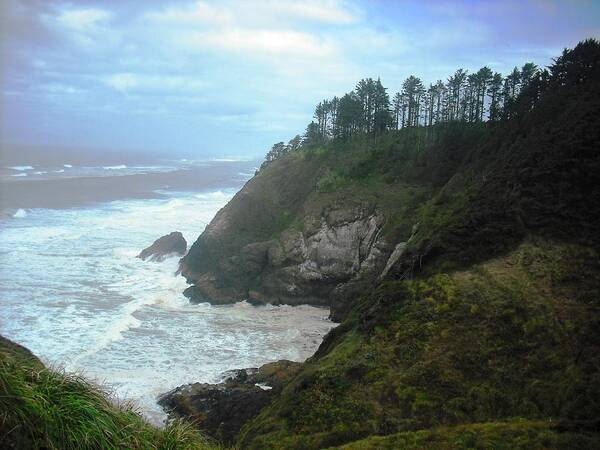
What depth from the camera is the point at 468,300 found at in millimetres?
22297

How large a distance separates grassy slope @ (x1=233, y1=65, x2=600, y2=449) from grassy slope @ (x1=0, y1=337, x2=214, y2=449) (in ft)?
36.6

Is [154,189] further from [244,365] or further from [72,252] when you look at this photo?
[244,365]

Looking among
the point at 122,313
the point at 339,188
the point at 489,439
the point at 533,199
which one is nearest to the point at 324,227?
the point at 339,188

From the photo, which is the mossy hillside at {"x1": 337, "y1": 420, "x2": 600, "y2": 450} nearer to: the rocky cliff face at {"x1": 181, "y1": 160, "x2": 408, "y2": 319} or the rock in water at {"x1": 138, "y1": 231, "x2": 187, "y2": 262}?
the rocky cliff face at {"x1": 181, "y1": 160, "x2": 408, "y2": 319}

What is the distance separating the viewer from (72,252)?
47.5 meters

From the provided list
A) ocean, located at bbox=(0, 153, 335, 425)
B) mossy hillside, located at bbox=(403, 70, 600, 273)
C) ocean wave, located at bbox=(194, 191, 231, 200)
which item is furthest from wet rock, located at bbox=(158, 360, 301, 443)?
ocean wave, located at bbox=(194, 191, 231, 200)

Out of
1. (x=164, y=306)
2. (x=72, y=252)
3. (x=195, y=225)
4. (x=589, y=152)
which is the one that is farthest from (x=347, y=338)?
(x=195, y=225)

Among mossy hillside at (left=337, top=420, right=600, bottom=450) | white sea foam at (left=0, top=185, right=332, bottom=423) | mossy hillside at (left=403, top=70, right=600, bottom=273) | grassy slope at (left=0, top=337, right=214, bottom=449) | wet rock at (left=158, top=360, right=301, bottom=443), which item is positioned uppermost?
mossy hillside at (left=403, top=70, right=600, bottom=273)

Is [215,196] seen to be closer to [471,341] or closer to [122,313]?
[122,313]

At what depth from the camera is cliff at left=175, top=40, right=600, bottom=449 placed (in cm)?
1781

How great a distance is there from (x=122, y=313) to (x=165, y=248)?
15703mm

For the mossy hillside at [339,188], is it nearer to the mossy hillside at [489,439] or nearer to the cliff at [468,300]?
the cliff at [468,300]

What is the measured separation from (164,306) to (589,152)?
29.3m

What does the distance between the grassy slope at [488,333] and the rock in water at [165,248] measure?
2744cm
